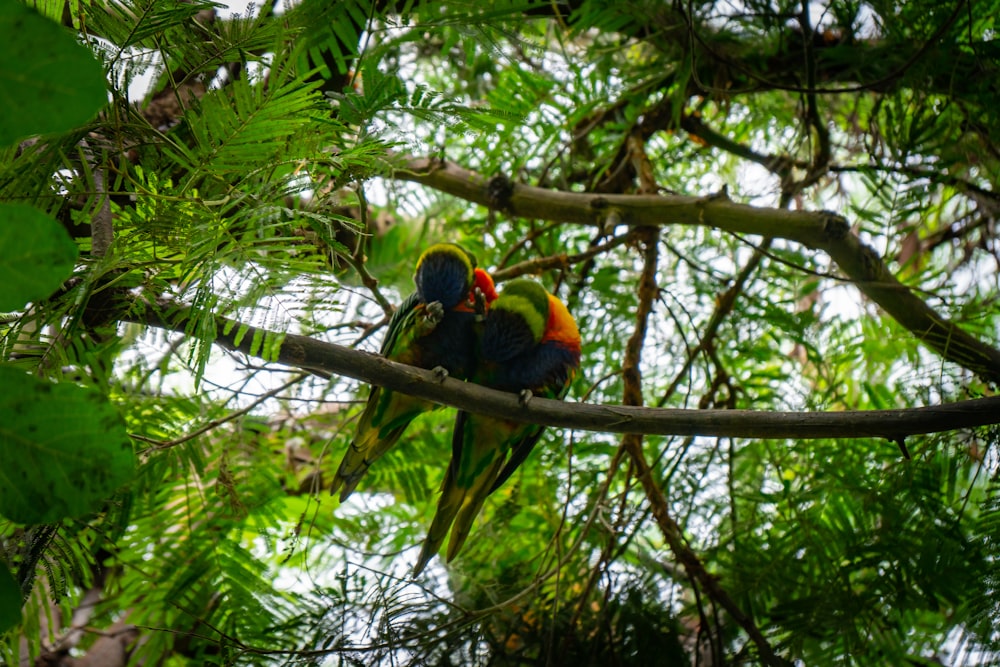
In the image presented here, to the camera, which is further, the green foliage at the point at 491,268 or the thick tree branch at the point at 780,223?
the thick tree branch at the point at 780,223

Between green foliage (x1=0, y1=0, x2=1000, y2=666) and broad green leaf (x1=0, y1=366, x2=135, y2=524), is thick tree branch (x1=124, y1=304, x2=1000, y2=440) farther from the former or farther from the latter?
broad green leaf (x1=0, y1=366, x2=135, y2=524)

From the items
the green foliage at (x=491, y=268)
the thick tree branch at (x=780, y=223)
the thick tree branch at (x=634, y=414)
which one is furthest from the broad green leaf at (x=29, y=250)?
the thick tree branch at (x=780, y=223)

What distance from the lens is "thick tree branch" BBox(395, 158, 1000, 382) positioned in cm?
173

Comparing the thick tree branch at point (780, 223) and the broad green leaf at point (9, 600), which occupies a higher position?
the thick tree branch at point (780, 223)

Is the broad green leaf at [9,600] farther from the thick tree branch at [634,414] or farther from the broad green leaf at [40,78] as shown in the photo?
the thick tree branch at [634,414]

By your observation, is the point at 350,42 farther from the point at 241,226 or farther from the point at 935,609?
the point at 935,609

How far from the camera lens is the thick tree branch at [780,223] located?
68.3 inches

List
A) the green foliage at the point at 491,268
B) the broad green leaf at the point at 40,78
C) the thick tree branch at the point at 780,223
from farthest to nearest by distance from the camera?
the thick tree branch at the point at 780,223, the green foliage at the point at 491,268, the broad green leaf at the point at 40,78

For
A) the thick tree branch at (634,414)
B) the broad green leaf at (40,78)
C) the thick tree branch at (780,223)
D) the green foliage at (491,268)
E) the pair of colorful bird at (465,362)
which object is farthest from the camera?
the thick tree branch at (780,223)

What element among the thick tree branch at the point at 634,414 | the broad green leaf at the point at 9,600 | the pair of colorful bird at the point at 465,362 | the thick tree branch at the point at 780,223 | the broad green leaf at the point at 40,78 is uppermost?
the thick tree branch at the point at 780,223

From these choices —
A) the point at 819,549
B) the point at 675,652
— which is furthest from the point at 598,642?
the point at 819,549

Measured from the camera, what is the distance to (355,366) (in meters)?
1.15

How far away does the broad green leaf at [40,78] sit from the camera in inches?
19.7

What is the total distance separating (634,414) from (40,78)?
1.00 meters
